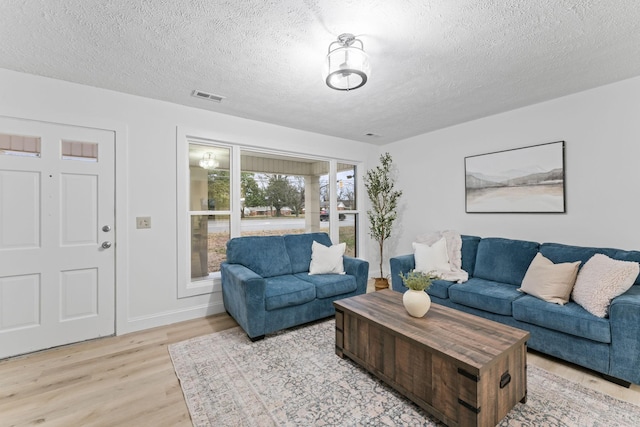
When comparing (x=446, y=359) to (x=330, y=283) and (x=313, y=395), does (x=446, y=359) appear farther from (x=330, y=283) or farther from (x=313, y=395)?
(x=330, y=283)

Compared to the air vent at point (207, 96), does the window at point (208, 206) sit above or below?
below

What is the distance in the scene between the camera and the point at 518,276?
2.92 meters

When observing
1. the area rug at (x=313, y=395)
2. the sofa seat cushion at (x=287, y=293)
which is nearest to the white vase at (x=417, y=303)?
the area rug at (x=313, y=395)

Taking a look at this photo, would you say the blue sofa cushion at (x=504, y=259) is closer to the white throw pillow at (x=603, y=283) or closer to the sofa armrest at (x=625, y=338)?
the white throw pillow at (x=603, y=283)

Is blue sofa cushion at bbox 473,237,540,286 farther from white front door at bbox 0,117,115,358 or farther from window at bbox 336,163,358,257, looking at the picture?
white front door at bbox 0,117,115,358

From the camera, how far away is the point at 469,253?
3.44 meters

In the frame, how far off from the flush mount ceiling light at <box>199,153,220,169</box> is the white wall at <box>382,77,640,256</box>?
3189mm

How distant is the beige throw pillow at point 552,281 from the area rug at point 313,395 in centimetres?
61

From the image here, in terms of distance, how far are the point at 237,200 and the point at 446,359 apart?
2.92 metres

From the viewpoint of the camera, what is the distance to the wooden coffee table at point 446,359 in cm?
147

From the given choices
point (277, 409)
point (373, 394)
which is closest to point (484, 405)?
point (373, 394)

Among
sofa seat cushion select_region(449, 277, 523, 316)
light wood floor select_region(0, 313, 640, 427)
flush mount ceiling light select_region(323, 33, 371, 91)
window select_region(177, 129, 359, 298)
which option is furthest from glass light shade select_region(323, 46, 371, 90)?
light wood floor select_region(0, 313, 640, 427)

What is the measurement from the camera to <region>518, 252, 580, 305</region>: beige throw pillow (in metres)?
2.35

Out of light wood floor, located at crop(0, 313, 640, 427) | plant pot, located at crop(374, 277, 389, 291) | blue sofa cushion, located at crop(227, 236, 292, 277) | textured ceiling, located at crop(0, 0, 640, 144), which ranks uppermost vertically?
textured ceiling, located at crop(0, 0, 640, 144)
